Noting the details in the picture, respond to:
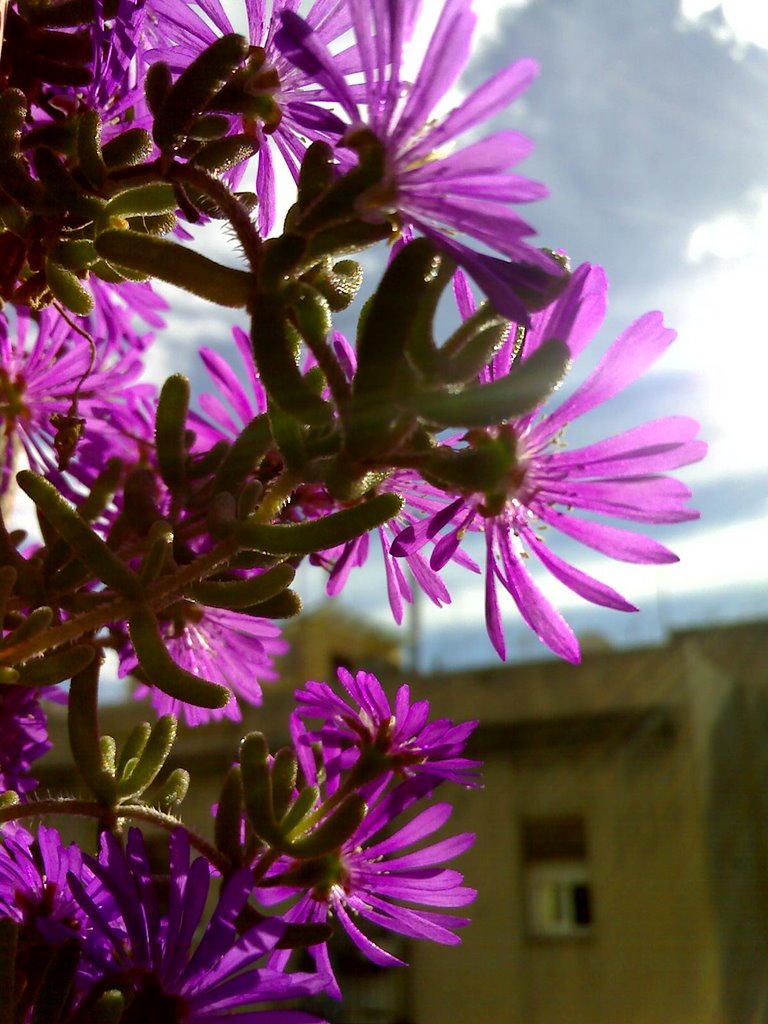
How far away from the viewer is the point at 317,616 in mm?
7387

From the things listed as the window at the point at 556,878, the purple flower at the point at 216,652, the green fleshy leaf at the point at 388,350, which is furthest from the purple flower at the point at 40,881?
the window at the point at 556,878

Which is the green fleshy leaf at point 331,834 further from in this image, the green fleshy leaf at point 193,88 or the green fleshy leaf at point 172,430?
the green fleshy leaf at point 193,88

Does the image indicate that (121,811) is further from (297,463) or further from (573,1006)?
(573,1006)

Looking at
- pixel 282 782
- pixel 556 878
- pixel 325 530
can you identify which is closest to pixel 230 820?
pixel 282 782

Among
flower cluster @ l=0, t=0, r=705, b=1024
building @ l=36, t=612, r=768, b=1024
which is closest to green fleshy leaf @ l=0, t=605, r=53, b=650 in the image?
flower cluster @ l=0, t=0, r=705, b=1024

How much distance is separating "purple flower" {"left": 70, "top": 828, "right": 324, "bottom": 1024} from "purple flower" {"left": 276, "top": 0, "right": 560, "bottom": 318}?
0.21 m

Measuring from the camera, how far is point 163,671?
365 millimetres

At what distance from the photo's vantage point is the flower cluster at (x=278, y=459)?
1.03ft

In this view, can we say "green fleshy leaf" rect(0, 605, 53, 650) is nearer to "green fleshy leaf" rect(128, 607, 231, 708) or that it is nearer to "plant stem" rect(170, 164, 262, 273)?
"green fleshy leaf" rect(128, 607, 231, 708)

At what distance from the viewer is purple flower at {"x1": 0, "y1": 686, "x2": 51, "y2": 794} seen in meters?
0.49

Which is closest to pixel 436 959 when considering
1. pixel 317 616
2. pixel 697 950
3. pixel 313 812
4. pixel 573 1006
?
pixel 573 1006

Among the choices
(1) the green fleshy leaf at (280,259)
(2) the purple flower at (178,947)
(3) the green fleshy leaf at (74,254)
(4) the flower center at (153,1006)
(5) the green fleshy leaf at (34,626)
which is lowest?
(4) the flower center at (153,1006)

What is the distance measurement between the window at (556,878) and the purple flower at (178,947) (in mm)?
5785

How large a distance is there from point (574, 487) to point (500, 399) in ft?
0.27
